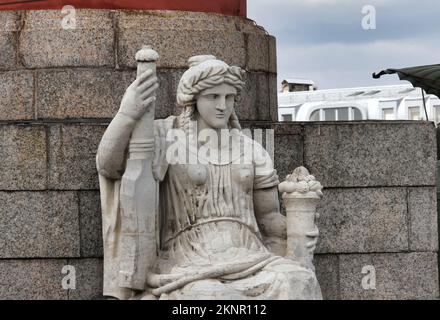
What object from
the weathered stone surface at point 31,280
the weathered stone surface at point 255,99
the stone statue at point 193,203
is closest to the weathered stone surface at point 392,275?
the stone statue at point 193,203

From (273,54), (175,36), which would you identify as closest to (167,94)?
(175,36)

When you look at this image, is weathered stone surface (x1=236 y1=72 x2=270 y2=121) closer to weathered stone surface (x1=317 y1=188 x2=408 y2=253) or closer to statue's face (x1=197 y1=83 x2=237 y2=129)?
weathered stone surface (x1=317 y1=188 x2=408 y2=253)

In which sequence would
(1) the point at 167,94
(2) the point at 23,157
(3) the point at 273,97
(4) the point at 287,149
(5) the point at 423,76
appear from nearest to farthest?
(2) the point at 23,157, (1) the point at 167,94, (4) the point at 287,149, (3) the point at 273,97, (5) the point at 423,76

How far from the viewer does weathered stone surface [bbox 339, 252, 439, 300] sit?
1716 cm

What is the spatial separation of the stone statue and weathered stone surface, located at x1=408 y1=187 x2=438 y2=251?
1.96 m

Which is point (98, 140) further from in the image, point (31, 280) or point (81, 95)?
point (31, 280)

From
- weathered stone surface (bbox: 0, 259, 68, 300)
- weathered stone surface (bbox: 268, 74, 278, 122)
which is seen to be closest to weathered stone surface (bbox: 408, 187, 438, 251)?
weathered stone surface (bbox: 268, 74, 278, 122)

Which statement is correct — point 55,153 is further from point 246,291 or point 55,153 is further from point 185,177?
point 246,291

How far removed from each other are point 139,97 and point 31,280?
233 cm

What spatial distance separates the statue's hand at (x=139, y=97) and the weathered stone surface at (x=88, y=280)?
189 centimetres

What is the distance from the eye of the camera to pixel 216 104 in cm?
1555

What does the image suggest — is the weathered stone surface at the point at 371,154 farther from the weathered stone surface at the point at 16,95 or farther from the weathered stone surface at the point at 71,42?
the weathered stone surface at the point at 16,95
